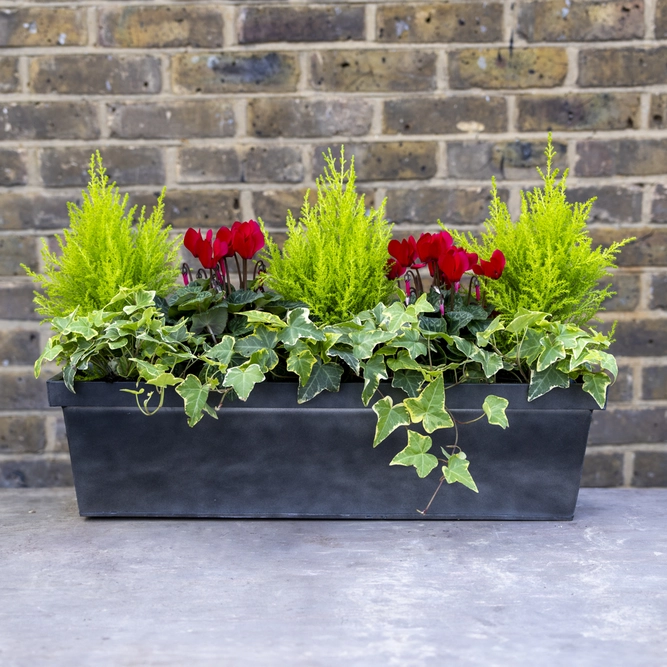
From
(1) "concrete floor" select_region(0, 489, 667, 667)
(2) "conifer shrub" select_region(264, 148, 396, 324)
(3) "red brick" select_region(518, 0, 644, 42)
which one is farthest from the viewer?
(3) "red brick" select_region(518, 0, 644, 42)

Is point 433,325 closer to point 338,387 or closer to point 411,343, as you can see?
point 411,343

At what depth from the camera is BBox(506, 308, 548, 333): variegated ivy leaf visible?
3.46ft

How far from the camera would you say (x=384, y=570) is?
939mm

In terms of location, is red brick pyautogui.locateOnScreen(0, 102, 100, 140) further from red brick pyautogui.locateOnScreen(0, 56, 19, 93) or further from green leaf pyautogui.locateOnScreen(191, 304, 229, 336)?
green leaf pyautogui.locateOnScreen(191, 304, 229, 336)

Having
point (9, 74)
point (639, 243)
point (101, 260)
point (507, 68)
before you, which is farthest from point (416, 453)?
point (9, 74)

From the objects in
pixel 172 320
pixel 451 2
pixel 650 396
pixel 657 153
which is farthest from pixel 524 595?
pixel 451 2

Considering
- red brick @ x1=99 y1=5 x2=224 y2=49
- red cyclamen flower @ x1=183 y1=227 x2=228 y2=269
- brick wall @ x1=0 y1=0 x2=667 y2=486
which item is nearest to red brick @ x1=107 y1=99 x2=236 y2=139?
brick wall @ x1=0 y1=0 x2=667 y2=486

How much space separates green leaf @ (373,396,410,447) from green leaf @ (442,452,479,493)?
0.09m

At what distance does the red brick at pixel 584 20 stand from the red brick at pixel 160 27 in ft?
2.22

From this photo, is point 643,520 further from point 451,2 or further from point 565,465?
point 451,2

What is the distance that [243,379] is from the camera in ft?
3.42

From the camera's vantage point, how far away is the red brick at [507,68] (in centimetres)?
148

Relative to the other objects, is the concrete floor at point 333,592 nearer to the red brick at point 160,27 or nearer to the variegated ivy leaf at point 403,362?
the variegated ivy leaf at point 403,362

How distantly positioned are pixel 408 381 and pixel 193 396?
343 millimetres
